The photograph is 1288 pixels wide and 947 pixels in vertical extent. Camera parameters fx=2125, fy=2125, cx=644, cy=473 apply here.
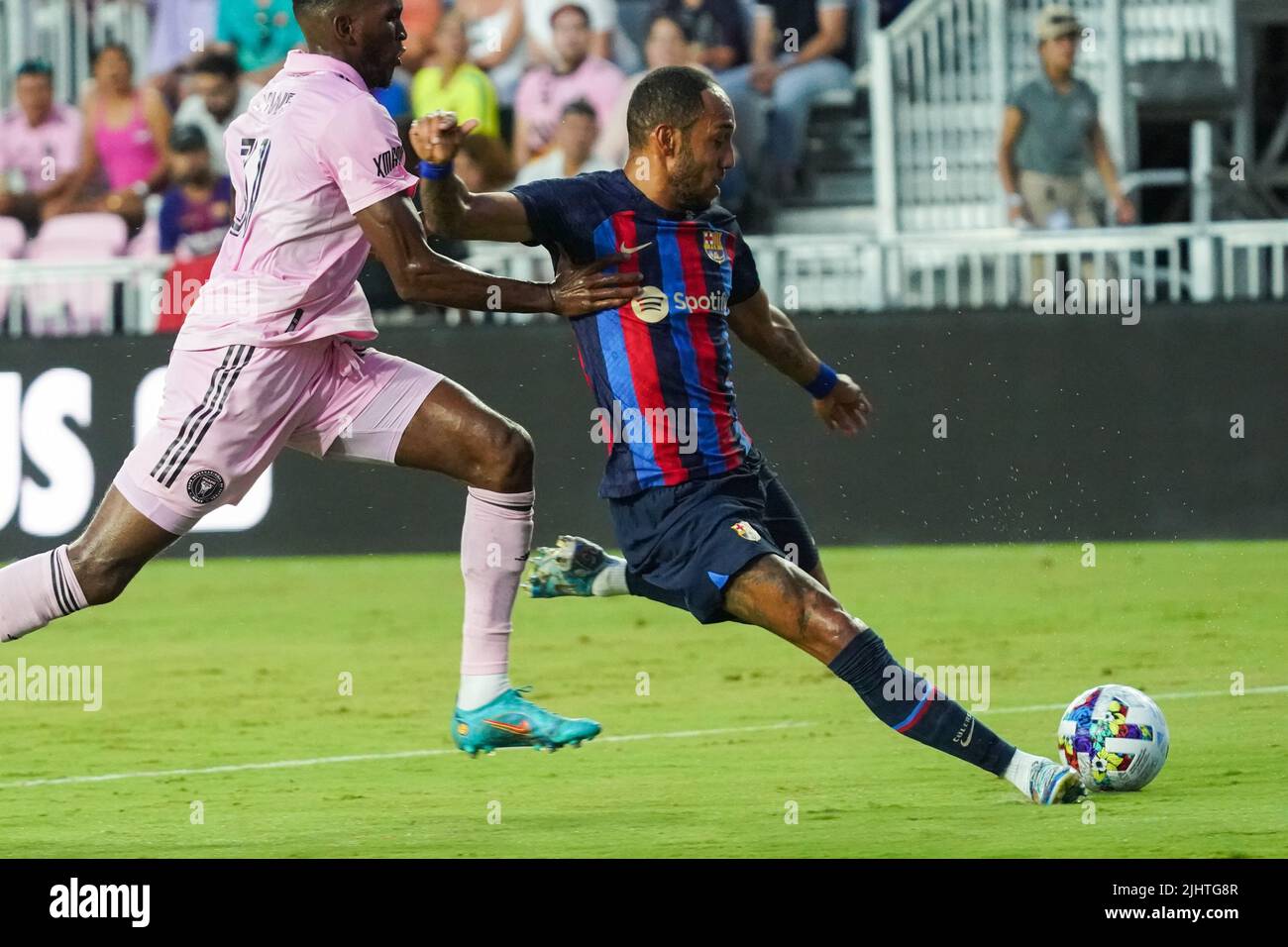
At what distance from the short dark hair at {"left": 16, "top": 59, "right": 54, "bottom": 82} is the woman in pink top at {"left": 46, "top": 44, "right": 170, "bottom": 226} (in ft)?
1.54

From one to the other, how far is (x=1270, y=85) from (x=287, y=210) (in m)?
13.3

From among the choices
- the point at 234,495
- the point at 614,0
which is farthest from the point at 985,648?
the point at 614,0

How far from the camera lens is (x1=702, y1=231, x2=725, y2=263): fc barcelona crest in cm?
650

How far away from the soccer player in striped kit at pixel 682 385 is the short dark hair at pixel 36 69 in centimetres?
1022

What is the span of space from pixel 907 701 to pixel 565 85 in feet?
31.5

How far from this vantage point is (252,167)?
6270mm

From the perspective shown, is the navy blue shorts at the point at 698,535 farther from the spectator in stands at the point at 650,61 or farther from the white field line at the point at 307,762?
the spectator in stands at the point at 650,61

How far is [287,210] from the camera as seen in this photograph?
6.23 metres

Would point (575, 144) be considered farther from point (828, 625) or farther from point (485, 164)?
point (828, 625)

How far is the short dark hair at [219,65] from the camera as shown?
14930mm

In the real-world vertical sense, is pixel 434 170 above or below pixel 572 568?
above
